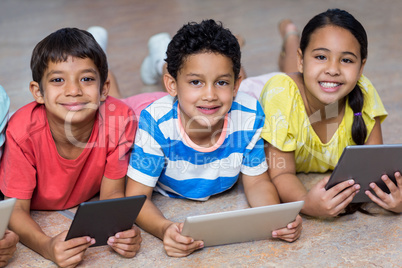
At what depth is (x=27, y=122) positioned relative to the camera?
61.4 inches

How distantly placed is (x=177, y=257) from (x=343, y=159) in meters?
0.54

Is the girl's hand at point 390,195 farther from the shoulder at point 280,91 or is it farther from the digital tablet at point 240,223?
the shoulder at point 280,91

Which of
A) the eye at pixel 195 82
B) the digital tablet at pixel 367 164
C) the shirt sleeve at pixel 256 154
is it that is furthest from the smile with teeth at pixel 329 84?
the eye at pixel 195 82

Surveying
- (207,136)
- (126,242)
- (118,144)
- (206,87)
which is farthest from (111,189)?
(206,87)

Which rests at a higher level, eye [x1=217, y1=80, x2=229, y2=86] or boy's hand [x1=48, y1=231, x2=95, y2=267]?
eye [x1=217, y1=80, x2=229, y2=86]

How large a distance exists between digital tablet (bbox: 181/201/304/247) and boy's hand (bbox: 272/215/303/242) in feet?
0.04

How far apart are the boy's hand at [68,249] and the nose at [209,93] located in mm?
517

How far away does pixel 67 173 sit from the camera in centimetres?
162

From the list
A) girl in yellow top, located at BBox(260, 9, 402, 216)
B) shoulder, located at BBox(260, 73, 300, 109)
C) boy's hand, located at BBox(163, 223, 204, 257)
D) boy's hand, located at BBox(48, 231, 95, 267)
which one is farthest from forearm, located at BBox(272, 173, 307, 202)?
boy's hand, located at BBox(48, 231, 95, 267)

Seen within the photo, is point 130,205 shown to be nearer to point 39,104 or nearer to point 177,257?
point 177,257

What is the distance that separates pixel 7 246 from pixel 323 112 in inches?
42.7

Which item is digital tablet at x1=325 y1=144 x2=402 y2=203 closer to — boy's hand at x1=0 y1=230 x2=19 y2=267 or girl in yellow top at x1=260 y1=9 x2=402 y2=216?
girl in yellow top at x1=260 y1=9 x2=402 y2=216

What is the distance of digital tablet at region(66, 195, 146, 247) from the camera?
→ 131 cm

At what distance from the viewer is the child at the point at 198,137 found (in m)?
1.53
